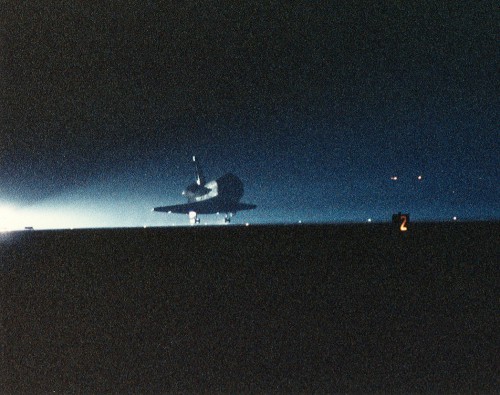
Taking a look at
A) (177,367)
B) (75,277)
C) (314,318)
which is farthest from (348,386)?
(75,277)

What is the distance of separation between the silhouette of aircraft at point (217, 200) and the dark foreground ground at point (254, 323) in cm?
6804

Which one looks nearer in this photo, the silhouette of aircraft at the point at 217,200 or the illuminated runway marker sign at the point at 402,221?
the illuminated runway marker sign at the point at 402,221

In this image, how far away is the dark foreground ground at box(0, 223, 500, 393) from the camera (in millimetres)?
4078

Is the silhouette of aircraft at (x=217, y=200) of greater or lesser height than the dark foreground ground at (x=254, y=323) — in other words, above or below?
above

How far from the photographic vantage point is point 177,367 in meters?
4.36

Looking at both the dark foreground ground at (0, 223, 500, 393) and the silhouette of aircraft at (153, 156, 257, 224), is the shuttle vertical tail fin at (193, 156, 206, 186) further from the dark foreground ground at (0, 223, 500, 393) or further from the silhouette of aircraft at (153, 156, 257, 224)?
the dark foreground ground at (0, 223, 500, 393)

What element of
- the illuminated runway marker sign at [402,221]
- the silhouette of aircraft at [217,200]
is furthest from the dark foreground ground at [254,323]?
the silhouette of aircraft at [217,200]

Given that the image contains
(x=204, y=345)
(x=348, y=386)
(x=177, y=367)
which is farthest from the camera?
(x=204, y=345)

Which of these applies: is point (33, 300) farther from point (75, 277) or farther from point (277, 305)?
point (277, 305)

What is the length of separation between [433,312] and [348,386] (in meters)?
2.47

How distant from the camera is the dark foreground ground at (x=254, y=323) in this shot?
4078 millimetres

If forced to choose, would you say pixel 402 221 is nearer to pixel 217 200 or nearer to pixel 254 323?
pixel 254 323

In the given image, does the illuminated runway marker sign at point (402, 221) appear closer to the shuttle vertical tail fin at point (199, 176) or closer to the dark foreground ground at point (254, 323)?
the dark foreground ground at point (254, 323)

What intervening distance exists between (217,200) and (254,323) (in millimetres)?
74246
